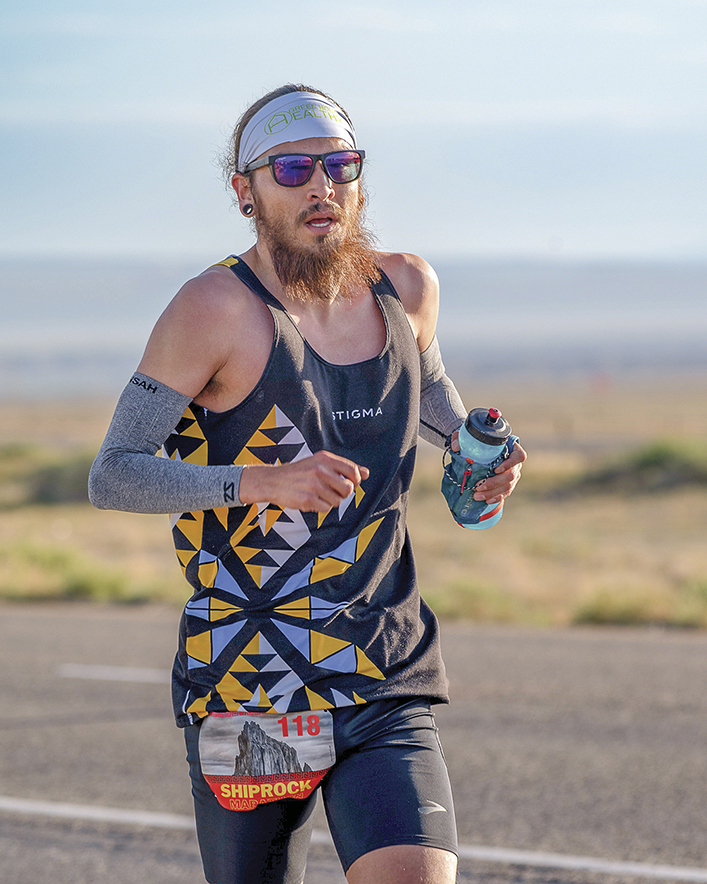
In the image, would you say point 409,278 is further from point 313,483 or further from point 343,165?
point 313,483

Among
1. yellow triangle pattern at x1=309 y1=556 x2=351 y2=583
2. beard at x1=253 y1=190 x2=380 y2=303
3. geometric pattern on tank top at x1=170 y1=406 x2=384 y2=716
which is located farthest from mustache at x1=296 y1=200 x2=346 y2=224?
yellow triangle pattern at x1=309 y1=556 x2=351 y2=583

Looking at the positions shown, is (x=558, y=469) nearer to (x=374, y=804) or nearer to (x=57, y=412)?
(x=374, y=804)

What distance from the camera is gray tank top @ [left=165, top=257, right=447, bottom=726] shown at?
2410 millimetres

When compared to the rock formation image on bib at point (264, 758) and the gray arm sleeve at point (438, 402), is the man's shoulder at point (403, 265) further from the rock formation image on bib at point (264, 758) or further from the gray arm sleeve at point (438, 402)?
the rock formation image on bib at point (264, 758)

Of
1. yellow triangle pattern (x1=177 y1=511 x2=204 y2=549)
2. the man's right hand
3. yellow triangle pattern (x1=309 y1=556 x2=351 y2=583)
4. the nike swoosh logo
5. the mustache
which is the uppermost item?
the mustache

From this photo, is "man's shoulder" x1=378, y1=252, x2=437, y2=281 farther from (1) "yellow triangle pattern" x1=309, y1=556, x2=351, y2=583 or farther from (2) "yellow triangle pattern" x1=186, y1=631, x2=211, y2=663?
(2) "yellow triangle pattern" x1=186, y1=631, x2=211, y2=663

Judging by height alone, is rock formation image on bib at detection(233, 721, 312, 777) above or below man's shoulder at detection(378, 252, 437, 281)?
below

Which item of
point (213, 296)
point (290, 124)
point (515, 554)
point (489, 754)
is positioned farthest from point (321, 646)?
point (515, 554)

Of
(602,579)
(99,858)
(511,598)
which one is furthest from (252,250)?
(602,579)

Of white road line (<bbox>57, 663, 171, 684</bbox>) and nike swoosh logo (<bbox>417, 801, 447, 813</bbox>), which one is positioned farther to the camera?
white road line (<bbox>57, 663, 171, 684</bbox>)

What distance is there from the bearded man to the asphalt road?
2259 mm

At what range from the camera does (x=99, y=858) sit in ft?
15.6

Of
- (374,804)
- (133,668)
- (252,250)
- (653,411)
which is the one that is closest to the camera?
(374,804)

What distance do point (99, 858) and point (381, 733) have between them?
281cm
